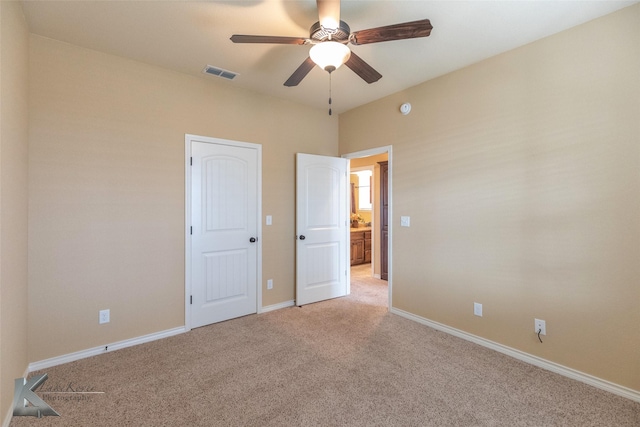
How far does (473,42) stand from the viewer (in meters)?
2.52

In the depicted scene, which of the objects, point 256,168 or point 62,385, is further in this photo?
point 256,168

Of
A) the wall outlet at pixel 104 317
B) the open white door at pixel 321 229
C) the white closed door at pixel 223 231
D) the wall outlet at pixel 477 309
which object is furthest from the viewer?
the open white door at pixel 321 229

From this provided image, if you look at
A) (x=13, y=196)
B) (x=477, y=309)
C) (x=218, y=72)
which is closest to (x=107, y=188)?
(x=13, y=196)

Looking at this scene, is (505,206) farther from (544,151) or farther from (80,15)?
(80,15)

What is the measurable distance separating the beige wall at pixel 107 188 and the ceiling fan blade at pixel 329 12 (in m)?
1.94

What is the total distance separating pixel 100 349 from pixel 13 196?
1.51 metres

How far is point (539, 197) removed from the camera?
8.18 ft

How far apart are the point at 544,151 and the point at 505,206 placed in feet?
1.75

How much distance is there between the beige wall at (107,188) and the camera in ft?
7.97

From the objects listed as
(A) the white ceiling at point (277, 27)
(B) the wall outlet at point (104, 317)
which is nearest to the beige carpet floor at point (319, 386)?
(B) the wall outlet at point (104, 317)

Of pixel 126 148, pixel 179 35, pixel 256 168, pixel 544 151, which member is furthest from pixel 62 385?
pixel 544 151

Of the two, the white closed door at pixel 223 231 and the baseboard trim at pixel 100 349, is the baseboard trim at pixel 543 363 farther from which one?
the baseboard trim at pixel 100 349

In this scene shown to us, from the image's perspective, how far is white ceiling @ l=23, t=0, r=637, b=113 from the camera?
2078mm

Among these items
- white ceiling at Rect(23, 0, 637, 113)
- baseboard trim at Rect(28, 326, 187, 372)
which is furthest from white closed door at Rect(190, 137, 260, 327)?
white ceiling at Rect(23, 0, 637, 113)
